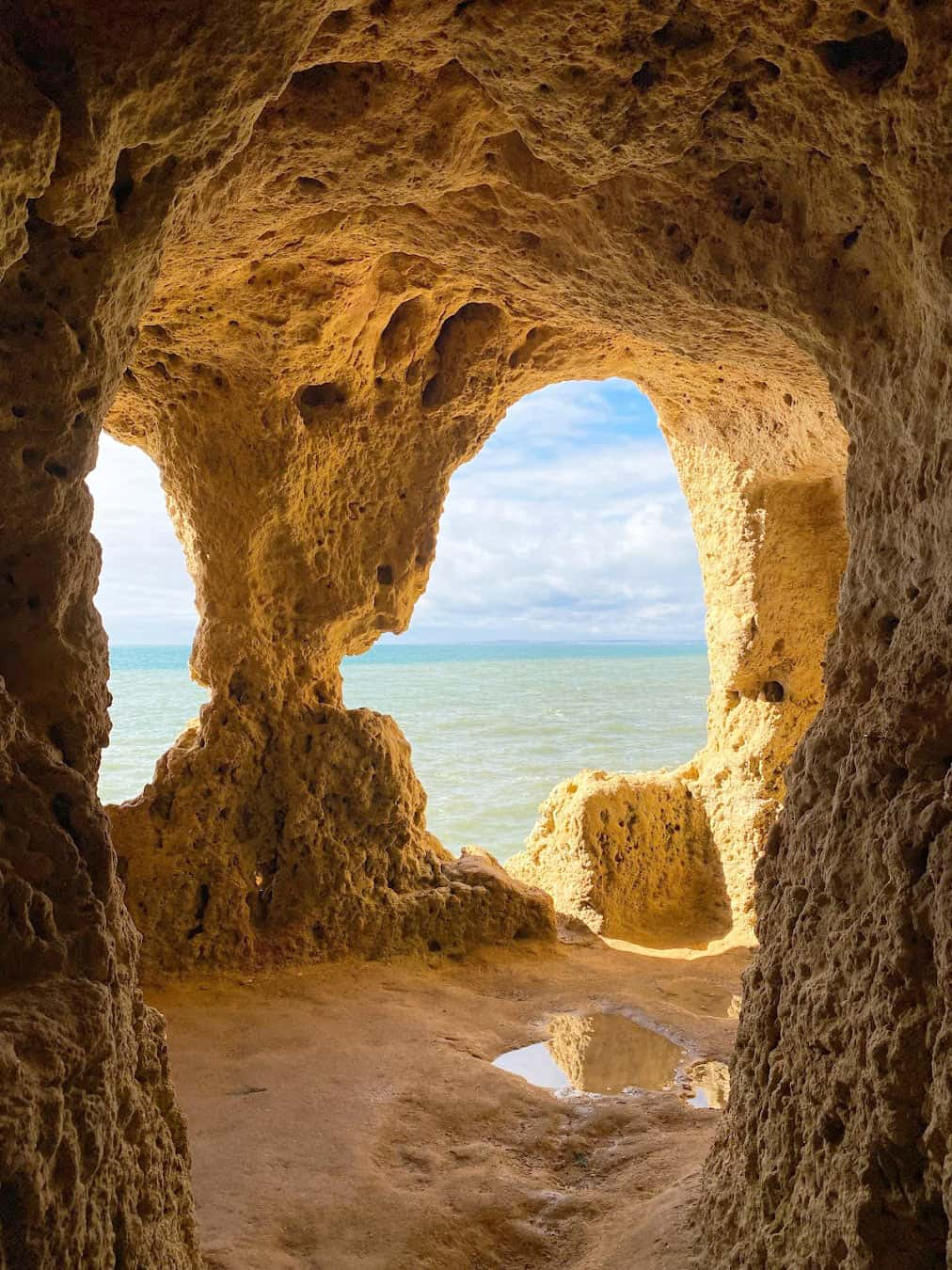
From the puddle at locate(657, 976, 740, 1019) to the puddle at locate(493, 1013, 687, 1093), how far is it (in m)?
0.63

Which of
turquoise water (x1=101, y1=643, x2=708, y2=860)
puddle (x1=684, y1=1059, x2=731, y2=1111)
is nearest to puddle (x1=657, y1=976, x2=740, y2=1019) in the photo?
puddle (x1=684, y1=1059, x2=731, y2=1111)

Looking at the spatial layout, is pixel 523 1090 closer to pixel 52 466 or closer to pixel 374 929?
pixel 374 929

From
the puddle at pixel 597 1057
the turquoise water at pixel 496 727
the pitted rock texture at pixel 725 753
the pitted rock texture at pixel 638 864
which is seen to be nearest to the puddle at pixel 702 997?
the puddle at pixel 597 1057

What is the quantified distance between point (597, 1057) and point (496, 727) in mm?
25422

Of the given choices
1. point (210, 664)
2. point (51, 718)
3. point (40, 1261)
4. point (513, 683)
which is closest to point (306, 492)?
point (210, 664)

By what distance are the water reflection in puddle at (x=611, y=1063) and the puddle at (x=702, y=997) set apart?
0.66 meters

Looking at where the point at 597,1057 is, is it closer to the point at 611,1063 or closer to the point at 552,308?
the point at 611,1063

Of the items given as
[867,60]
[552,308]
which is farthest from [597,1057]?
[867,60]

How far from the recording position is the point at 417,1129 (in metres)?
4.00

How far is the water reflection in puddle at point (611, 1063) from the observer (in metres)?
4.64

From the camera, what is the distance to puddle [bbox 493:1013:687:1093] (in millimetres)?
4688

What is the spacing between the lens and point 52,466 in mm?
2500

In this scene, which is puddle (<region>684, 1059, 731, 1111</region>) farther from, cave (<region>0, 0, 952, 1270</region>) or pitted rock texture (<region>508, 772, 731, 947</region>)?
pitted rock texture (<region>508, 772, 731, 947</region>)

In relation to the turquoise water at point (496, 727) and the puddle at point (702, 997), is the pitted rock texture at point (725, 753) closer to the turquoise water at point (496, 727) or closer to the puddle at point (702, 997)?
the puddle at point (702, 997)
